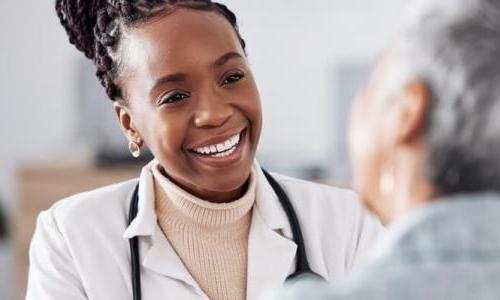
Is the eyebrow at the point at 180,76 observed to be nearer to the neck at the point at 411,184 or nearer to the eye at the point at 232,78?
the eye at the point at 232,78

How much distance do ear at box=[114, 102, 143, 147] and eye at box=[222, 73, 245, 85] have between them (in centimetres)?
18

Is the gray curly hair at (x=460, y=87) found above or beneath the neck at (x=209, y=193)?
above

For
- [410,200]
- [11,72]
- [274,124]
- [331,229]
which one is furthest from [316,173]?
[410,200]

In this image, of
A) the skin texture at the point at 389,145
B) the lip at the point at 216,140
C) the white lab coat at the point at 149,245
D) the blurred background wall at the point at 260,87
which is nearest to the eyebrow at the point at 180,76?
the lip at the point at 216,140

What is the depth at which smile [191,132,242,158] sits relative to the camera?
49.7 inches

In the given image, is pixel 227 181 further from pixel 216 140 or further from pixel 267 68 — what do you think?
pixel 267 68

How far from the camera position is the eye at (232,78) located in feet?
4.11

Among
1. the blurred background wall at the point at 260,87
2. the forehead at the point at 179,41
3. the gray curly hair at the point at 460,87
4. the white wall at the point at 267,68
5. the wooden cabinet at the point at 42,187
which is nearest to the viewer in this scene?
the gray curly hair at the point at 460,87

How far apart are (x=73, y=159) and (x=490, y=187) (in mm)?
3512

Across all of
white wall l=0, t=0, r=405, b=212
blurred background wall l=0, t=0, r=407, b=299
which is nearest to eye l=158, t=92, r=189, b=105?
blurred background wall l=0, t=0, r=407, b=299

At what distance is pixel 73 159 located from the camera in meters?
Answer: 4.05

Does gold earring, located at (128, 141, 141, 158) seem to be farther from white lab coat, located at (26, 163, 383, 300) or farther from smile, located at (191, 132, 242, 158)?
smile, located at (191, 132, 242, 158)

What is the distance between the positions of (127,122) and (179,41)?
0.67 ft

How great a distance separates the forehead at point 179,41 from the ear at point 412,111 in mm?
551
